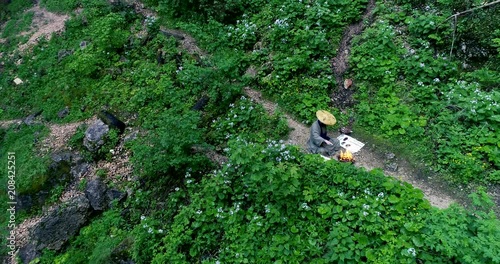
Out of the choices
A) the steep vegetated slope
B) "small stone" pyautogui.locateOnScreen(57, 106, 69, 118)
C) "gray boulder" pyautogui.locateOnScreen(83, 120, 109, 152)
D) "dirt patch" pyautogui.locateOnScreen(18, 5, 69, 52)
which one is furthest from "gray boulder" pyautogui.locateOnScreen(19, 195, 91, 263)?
"dirt patch" pyautogui.locateOnScreen(18, 5, 69, 52)

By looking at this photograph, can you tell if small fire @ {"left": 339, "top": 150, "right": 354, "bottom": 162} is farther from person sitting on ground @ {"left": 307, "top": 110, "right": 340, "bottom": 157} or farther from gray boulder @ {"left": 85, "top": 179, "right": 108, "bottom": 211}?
gray boulder @ {"left": 85, "top": 179, "right": 108, "bottom": 211}

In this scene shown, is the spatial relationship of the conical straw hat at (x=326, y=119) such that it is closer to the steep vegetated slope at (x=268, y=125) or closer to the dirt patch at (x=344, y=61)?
the steep vegetated slope at (x=268, y=125)

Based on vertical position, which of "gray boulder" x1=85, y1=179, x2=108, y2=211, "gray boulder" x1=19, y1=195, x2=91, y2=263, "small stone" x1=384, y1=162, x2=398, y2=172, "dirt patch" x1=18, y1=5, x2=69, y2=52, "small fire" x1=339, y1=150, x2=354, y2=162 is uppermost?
"small fire" x1=339, y1=150, x2=354, y2=162

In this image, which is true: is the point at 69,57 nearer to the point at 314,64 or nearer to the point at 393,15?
the point at 314,64

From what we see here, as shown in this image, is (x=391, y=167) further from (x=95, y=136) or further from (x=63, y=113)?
(x=63, y=113)

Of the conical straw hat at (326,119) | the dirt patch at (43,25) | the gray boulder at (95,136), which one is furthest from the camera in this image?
the dirt patch at (43,25)

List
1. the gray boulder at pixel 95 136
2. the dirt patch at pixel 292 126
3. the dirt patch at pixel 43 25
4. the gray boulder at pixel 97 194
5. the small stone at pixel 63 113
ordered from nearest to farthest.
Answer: the dirt patch at pixel 292 126 → the gray boulder at pixel 97 194 → the gray boulder at pixel 95 136 → the small stone at pixel 63 113 → the dirt patch at pixel 43 25

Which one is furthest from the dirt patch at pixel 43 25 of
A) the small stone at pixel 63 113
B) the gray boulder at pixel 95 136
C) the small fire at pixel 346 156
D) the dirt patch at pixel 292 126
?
the small fire at pixel 346 156
